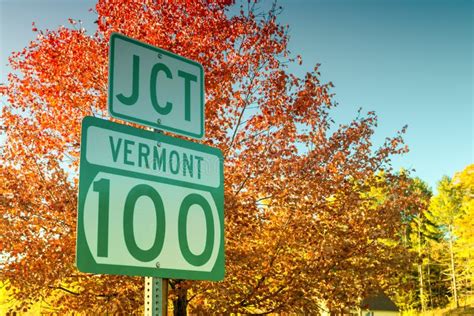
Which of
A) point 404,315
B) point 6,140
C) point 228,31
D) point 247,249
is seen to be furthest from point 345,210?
point 404,315

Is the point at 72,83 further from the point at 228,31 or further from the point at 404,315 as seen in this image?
the point at 404,315

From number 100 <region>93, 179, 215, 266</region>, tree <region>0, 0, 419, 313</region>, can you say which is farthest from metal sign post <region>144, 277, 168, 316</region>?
tree <region>0, 0, 419, 313</region>

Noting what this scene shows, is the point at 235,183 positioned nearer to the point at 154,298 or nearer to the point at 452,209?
the point at 154,298

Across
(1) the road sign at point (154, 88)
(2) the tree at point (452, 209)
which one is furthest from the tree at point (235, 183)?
(2) the tree at point (452, 209)

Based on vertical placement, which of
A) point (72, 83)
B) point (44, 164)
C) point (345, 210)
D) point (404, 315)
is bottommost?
point (404, 315)

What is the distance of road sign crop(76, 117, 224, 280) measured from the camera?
7.55ft

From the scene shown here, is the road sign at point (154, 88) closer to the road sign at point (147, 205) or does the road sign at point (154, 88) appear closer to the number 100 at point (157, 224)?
the road sign at point (147, 205)

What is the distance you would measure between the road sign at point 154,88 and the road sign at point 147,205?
0.43ft

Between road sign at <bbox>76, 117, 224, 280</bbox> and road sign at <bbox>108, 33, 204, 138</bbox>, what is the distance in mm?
130

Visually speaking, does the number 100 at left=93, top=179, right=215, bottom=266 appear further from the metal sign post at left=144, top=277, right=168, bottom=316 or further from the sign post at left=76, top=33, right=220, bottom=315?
the metal sign post at left=144, top=277, right=168, bottom=316

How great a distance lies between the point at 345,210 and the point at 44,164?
5366mm

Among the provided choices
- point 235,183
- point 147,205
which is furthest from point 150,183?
point 235,183

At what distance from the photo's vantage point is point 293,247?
9.65 m

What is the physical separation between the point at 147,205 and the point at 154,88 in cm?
63
